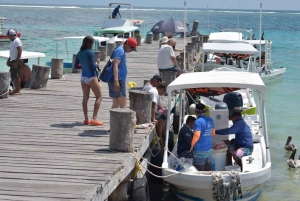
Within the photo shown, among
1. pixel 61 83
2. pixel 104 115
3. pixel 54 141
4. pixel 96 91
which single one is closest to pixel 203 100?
pixel 61 83

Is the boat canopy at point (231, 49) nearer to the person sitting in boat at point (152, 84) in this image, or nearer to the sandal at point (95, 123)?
the person sitting in boat at point (152, 84)

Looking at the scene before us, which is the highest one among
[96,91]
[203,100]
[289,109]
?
[96,91]

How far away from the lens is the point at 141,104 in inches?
426

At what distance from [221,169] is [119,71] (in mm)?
2351

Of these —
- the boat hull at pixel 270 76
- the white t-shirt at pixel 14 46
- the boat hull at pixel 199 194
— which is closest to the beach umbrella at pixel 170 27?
the boat hull at pixel 270 76

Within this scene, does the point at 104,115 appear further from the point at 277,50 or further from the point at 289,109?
the point at 277,50

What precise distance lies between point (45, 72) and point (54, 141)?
4.76m

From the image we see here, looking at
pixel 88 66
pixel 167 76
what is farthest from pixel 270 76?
pixel 88 66

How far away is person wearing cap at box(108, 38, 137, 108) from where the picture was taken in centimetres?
1020

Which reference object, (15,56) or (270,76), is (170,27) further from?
(15,56)

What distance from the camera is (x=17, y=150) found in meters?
9.12

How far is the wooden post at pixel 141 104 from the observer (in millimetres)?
10781

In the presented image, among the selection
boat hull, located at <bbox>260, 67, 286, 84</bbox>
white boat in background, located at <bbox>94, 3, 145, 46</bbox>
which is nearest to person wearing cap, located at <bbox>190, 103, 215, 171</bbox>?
white boat in background, located at <bbox>94, 3, 145, 46</bbox>

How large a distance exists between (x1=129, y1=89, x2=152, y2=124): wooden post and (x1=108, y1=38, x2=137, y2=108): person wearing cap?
0.32m
